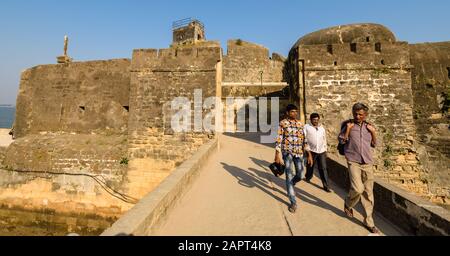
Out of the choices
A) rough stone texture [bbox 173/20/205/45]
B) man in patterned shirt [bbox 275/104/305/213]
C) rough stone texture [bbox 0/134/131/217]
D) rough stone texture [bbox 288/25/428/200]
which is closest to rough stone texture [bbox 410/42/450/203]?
rough stone texture [bbox 288/25/428/200]

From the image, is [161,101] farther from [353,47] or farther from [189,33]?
[189,33]

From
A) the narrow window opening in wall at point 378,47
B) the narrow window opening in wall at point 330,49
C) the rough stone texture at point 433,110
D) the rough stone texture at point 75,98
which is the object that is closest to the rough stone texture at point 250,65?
the rough stone texture at point 75,98

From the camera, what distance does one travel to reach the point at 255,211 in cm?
355

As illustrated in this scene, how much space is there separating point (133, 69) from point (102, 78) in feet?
6.17

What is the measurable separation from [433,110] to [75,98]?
13398mm

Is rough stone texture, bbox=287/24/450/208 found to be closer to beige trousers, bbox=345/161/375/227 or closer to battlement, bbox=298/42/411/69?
battlement, bbox=298/42/411/69

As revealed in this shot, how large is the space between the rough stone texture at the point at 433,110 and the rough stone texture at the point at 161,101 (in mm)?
6787

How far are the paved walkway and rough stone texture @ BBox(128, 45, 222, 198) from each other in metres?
3.74

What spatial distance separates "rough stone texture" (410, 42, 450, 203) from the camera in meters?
7.44

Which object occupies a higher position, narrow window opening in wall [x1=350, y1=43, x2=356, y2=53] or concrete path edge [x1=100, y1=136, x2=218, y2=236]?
narrow window opening in wall [x1=350, y1=43, x2=356, y2=53]

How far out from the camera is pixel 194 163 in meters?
5.01

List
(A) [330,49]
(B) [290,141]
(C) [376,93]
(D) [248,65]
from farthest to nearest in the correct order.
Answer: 1. (D) [248,65]
2. (A) [330,49]
3. (C) [376,93]
4. (B) [290,141]

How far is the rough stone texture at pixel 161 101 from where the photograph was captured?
8.98 meters

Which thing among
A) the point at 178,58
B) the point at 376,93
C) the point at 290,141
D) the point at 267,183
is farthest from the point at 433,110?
the point at 178,58
